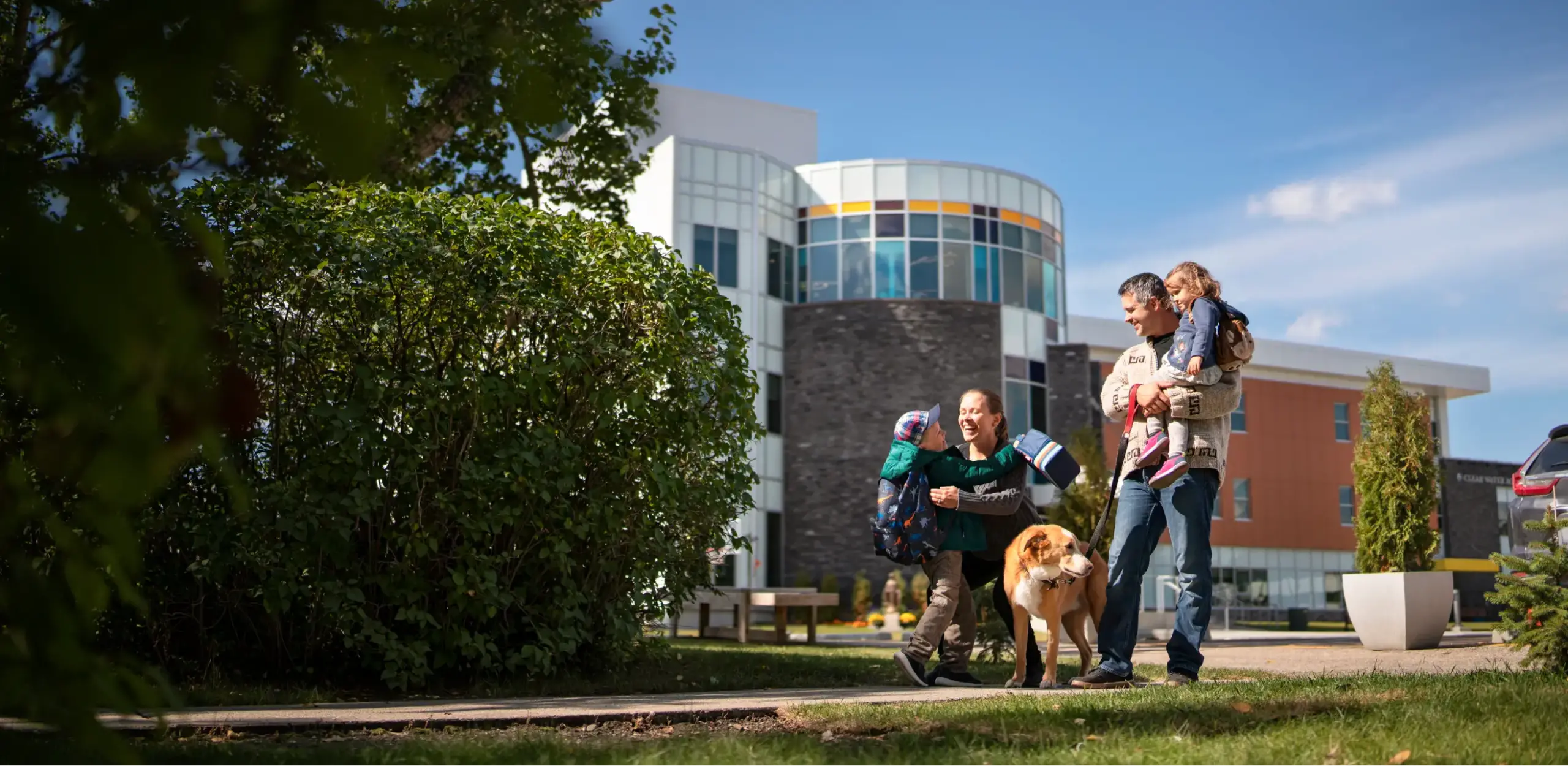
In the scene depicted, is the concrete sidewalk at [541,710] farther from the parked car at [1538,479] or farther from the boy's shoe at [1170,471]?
the parked car at [1538,479]

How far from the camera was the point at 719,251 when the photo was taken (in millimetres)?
34969

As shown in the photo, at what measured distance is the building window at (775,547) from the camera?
35.3 m

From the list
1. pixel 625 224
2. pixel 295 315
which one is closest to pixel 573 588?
pixel 295 315

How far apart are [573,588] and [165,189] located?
5905mm

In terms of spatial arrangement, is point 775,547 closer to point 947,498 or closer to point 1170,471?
point 947,498

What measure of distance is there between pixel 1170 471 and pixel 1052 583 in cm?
87

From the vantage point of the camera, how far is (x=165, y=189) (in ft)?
5.52

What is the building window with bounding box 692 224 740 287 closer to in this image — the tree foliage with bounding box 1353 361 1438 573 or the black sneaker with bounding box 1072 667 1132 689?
the tree foliage with bounding box 1353 361 1438 573

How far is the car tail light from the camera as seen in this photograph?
45.5 feet

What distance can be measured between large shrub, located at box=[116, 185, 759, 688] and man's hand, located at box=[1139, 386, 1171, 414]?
2818mm

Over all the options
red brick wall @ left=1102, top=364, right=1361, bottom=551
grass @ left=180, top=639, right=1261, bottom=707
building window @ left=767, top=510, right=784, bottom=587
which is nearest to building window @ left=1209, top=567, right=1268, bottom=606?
red brick wall @ left=1102, top=364, right=1361, bottom=551

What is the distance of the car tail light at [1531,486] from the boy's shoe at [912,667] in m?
9.69

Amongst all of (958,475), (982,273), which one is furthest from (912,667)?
(982,273)

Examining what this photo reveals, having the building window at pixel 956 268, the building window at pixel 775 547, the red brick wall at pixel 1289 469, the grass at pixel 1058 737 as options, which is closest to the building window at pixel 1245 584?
the red brick wall at pixel 1289 469
